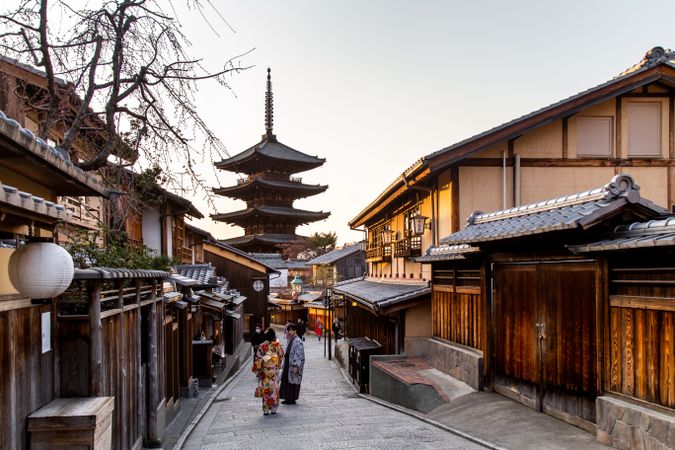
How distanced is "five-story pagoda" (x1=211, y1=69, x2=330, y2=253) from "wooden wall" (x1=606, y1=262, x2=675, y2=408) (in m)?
42.3

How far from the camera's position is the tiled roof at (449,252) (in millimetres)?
10742

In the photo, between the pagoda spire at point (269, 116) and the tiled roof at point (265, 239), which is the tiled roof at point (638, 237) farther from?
the pagoda spire at point (269, 116)

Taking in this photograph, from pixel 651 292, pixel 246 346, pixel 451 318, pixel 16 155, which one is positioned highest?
pixel 16 155

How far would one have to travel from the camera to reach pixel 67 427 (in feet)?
13.9

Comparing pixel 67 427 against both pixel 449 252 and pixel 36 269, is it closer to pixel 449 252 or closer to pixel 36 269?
pixel 36 269

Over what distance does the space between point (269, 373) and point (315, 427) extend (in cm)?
223

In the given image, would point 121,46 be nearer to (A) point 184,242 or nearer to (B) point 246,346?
(A) point 184,242

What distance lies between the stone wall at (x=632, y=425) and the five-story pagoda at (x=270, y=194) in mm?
42469

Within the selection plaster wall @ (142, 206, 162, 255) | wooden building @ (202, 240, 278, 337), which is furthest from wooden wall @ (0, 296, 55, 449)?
wooden building @ (202, 240, 278, 337)

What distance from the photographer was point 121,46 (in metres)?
7.05

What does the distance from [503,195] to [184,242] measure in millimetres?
16089

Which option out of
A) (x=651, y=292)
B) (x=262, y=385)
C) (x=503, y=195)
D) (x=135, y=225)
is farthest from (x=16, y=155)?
(x=135, y=225)

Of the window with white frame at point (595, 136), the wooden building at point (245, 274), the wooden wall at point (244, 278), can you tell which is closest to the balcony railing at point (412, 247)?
the window with white frame at point (595, 136)

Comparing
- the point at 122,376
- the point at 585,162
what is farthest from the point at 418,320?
the point at 122,376
